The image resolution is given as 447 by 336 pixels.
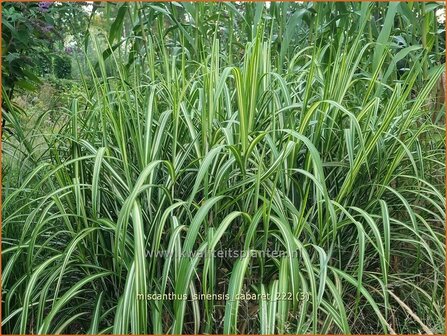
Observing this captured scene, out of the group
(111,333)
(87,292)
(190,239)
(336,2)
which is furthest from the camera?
(336,2)

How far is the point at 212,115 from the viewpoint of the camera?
1.61m

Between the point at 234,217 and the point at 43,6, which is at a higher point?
the point at 43,6

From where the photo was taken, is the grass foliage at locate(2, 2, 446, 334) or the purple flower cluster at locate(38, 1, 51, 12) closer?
the grass foliage at locate(2, 2, 446, 334)

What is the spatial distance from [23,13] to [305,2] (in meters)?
1.06

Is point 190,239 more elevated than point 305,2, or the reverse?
point 305,2

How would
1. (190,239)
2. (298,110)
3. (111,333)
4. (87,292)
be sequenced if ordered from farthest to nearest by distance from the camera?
(298,110), (87,292), (111,333), (190,239)

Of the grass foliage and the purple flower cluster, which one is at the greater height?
the purple flower cluster

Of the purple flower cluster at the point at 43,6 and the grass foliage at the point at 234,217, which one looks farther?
the purple flower cluster at the point at 43,6

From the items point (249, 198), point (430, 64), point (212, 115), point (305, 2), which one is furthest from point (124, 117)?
point (430, 64)

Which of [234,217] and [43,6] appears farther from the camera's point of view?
[43,6]

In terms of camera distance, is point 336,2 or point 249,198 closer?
point 249,198

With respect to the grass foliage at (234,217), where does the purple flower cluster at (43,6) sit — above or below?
above

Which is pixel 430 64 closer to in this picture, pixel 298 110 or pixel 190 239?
pixel 298 110

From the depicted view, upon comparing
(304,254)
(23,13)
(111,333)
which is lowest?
(111,333)
